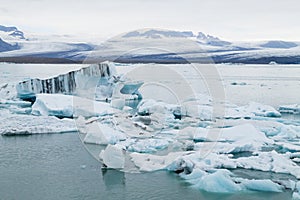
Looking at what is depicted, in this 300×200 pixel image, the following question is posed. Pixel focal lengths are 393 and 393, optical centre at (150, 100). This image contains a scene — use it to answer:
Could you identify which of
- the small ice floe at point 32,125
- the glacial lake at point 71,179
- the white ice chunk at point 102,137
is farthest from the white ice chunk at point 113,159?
the small ice floe at point 32,125

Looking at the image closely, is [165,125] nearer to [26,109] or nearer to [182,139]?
[182,139]

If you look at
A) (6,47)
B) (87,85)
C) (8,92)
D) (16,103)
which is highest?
(87,85)

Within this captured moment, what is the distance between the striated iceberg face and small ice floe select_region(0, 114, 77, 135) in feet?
9.39

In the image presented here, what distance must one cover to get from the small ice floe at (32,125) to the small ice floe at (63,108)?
39.7 inches

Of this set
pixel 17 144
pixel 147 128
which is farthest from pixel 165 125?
pixel 17 144

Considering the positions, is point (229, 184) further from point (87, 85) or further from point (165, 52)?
point (165, 52)

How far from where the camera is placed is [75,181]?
5.86 meters

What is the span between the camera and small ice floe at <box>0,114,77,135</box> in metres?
9.14

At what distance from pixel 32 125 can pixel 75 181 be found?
421cm

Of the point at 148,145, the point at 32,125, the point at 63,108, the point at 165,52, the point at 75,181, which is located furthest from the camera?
the point at 165,52

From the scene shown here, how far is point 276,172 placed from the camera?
20.8 ft

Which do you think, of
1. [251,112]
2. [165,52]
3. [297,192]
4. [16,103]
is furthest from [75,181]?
[165,52]

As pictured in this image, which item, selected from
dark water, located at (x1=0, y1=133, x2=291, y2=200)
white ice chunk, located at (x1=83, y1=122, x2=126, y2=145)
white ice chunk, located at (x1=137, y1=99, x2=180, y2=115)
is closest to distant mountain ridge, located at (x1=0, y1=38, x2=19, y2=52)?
white ice chunk, located at (x1=137, y1=99, x2=180, y2=115)

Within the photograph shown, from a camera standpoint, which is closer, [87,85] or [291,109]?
[291,109]
